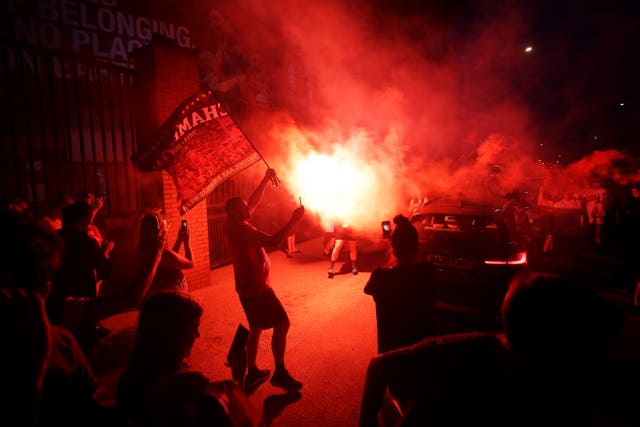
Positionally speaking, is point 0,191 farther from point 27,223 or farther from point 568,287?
point 568,287

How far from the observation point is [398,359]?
1564 mm

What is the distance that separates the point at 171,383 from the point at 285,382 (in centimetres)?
261

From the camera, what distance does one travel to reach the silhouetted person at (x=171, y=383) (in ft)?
4.49

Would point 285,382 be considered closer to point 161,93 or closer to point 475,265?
point 475,265

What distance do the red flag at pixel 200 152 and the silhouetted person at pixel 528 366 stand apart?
11.7 feet

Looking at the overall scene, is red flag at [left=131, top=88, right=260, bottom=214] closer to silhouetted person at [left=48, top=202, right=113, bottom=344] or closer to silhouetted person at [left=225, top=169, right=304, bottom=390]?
silhouetted person at [left=225, top=169, right=304, bottom=390]

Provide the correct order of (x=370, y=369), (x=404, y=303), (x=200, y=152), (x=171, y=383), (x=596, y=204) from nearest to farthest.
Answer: (x=171, y=383)
(x=370, y=369)
(x=404, y=303)
(x=200, y=152)
(x=596, y=204)

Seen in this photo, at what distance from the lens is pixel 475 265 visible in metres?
5.14

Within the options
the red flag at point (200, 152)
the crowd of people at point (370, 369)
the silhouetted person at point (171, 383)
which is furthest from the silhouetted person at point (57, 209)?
the silhouetted person at point (171, 383)

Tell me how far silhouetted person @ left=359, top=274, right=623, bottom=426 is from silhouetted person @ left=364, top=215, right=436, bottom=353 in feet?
3.78

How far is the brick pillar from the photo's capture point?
6.54 meters

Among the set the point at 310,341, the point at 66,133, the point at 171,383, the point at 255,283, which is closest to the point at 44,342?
the point at 171,383

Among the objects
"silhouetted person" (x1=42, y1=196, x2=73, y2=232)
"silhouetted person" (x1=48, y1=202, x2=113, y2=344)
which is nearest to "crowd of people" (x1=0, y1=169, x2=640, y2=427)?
"silhouetted person" (x1=48, y1=202, x2=113, y2=344)

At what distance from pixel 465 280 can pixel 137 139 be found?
6240mm
